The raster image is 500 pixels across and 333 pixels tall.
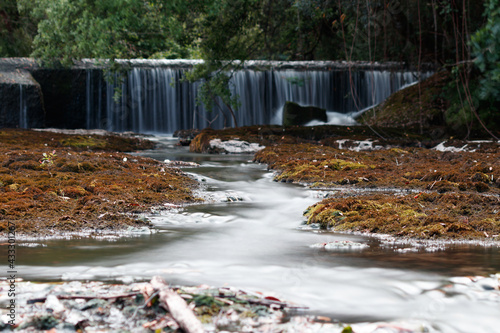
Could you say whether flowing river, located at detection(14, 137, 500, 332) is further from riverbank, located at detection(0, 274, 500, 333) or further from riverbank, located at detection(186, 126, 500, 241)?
riverbank, located at detection(186, 126, 500, 241)

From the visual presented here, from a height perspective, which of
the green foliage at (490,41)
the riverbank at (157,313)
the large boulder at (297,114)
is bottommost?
the riverbank at (157,313)

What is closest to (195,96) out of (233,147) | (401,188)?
(233,147)

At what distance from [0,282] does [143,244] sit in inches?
61.0

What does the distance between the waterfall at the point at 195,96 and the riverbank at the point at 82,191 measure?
11.7 metres

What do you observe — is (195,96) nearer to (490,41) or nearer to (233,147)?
(233,147)

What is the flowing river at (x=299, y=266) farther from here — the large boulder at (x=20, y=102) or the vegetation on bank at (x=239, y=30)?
the large boulder at (x=20, y=102)

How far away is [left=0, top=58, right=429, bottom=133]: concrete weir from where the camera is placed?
22.4 m

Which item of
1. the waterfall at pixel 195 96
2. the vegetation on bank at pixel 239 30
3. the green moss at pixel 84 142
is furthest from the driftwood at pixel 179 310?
the waterfall at pixel 195 96

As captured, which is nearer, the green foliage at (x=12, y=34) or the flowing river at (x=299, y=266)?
the flowing river at (x=299, y=266)

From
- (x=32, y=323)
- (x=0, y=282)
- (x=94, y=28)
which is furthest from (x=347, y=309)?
(x=94, y=28)

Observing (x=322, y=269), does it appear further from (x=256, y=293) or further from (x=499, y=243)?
(x=499, y=243)

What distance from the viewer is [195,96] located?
23250 mm

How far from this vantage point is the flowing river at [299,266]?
11.3ft

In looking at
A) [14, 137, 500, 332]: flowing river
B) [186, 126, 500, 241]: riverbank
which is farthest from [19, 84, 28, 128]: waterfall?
[14, 137, 500, 332]: flowing river
